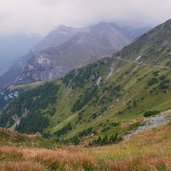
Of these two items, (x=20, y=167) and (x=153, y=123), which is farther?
(x=153, y=123)

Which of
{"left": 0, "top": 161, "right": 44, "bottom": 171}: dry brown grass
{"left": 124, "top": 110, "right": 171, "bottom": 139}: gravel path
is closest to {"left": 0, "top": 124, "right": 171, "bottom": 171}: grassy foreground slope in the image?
{"left": 0, "top": 161, "right": 44, "bottom": 171}: dry brown grass

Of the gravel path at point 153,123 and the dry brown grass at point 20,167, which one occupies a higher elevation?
the dry brown grass at point 20,167

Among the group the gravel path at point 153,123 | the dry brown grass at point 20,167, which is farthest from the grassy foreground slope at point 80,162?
the gravel path at point 153,123

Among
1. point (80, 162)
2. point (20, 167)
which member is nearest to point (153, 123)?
point (80, 162)

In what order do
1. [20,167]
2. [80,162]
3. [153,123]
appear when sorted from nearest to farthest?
[20,167] < [80,162] < [153,123]

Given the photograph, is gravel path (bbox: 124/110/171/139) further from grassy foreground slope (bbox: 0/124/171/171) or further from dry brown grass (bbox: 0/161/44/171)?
dry brown grass (bbox: 0/161/44/171)

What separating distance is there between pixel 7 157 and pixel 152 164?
4821 mm

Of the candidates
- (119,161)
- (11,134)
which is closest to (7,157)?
(119,161)

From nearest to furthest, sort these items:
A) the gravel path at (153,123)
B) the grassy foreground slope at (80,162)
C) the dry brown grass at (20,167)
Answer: the dry brown grass at (20,167) → the grassy foreground slope at (80,162) → the gravel path at (153,123)

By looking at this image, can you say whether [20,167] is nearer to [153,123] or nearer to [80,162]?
[80,162]

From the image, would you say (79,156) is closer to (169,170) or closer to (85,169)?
(85,169)

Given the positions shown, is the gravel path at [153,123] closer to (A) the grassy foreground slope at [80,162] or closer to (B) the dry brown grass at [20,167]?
(A) the grassy foreground slope at [80,162]

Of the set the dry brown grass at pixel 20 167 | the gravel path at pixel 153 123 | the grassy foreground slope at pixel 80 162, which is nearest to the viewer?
the dry brown grass at pixel 20 167

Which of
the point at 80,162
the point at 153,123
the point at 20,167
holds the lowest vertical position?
the point at 153,123
